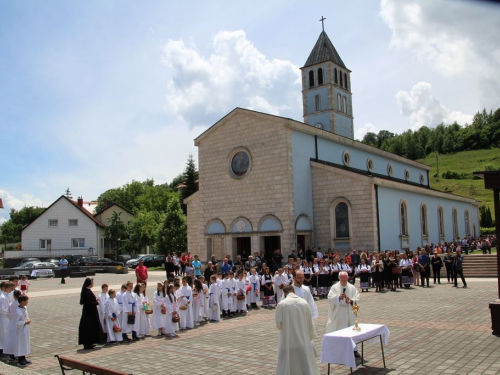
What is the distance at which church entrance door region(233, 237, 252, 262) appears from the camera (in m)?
34.7

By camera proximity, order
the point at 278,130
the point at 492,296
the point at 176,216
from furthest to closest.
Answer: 1. the point at 176,216
2. the point at 278,130
3. the point at 492,296

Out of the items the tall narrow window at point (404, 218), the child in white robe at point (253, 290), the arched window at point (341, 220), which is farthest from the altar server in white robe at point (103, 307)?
the tall narrow window at point (404, 218)

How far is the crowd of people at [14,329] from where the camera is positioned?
433 inches

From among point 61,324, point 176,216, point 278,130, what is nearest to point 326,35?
point 278,130

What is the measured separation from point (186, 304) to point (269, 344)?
4069 millimetres

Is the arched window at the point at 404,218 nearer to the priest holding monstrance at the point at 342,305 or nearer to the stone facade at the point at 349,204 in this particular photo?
the stone facade at the point at 349,204

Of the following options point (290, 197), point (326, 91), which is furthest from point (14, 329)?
point (326, 91)

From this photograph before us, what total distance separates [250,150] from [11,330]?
973 inches

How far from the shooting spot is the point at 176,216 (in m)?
50.8

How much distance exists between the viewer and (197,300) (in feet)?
51.5

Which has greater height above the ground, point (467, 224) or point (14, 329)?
point (467, 224)

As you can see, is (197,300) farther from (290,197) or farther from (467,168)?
(467,168)

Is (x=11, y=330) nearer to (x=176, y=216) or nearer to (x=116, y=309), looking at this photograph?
(x=116, y=309)

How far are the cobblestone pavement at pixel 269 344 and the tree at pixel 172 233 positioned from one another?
3101cm
